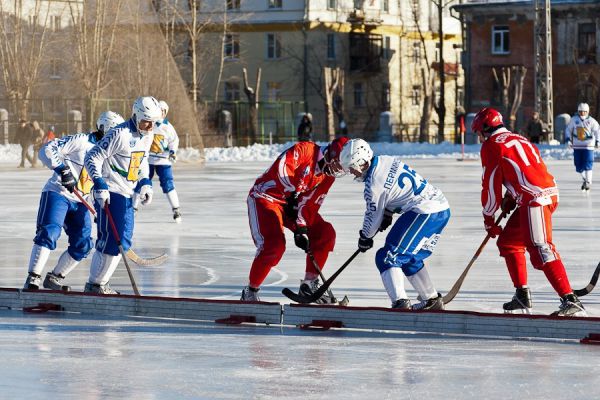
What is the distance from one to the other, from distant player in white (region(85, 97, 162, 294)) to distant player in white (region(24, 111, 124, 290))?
29 centimetres

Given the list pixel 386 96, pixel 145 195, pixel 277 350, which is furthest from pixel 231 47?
pixel 277 350

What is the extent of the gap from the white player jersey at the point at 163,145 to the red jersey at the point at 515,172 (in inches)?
358

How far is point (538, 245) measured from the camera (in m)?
8.35

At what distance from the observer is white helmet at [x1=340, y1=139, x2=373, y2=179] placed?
7902mm

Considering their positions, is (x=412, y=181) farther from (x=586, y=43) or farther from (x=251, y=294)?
(x=586, y=43)

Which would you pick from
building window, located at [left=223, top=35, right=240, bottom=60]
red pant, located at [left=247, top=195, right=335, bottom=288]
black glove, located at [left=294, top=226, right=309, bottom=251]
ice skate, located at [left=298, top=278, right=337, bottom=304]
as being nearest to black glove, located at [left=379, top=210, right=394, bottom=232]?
black glove, located at [left=294, top=226, right=309, bottom=251]

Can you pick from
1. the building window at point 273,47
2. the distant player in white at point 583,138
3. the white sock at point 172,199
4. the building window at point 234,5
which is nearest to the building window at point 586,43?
the building window at point 273,47

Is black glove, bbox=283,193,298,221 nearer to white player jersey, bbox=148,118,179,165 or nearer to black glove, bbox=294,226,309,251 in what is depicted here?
black glove, bbox=294,226,309,251

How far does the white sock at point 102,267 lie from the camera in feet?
30.6

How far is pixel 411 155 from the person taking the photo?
3862 cm

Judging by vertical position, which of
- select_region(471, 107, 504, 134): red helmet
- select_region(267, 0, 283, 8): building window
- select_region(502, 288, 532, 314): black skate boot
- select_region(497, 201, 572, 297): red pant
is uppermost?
select_region(267, 0, 283, 8): building window

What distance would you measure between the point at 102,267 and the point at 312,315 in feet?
5.76

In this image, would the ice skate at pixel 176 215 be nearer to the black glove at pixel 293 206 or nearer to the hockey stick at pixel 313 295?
the hockey stick at pixel 313 295

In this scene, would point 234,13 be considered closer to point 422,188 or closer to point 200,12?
point 200,12
